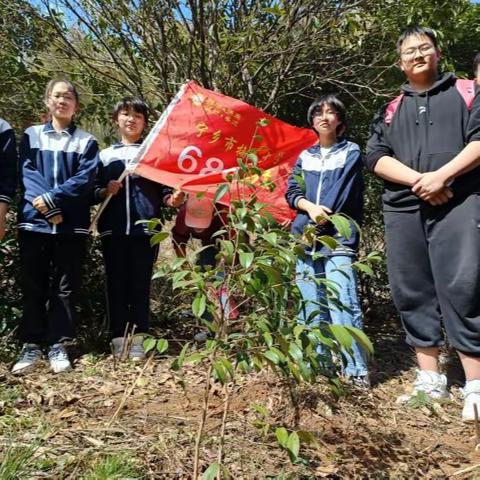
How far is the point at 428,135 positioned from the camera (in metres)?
3.07

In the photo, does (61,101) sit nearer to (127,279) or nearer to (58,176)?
(58,176)

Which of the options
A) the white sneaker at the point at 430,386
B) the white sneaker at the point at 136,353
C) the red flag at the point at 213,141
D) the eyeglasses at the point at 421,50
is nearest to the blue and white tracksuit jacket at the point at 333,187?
the red flag at the point at 213,141

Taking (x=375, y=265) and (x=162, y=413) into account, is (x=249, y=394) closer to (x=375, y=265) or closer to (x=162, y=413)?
(x=162, y=413)

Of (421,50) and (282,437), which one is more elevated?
(421,50)

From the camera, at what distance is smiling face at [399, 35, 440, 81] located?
3.10 meters

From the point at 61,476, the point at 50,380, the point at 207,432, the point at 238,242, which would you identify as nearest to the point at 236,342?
the point at 238,242

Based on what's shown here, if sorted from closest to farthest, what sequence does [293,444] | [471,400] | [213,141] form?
[293,444], [471,400], [213,141]

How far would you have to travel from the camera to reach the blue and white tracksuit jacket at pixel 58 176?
11.0ft

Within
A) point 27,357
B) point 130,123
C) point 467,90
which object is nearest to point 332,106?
point 467,90

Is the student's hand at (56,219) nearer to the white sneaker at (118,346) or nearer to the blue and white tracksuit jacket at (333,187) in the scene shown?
the white sneaker at (118,346)

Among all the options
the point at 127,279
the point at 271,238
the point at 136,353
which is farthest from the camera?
the point at 127,279

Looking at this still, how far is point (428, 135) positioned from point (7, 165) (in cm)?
245

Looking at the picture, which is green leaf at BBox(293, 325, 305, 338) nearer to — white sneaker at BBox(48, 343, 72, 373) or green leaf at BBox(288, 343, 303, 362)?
green leaf at BBox(288, 343, 303, 362)

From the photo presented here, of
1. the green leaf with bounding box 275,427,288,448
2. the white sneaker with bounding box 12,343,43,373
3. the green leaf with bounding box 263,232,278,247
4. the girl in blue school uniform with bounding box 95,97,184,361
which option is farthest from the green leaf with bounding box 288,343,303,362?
the white sneaker with bounding box 12,343,43,373
